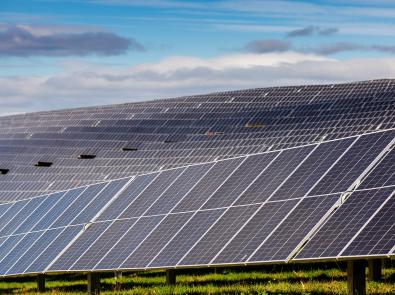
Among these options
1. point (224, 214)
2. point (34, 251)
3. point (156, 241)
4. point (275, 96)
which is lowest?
point (156, 241)

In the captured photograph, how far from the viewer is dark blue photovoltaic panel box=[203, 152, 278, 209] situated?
85.0 feet

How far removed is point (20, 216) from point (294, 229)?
61.2 ft

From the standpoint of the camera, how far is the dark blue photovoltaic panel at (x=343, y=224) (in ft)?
67.6

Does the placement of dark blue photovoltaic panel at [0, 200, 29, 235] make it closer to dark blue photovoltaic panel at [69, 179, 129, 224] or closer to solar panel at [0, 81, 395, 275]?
solar panel at [0, 81, 395, 275]

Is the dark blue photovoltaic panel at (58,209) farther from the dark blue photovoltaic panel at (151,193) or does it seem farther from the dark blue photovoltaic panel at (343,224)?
the dark blue photovoltaic panel at (343,224)

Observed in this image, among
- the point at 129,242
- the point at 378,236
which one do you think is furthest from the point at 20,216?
the point at 378,236

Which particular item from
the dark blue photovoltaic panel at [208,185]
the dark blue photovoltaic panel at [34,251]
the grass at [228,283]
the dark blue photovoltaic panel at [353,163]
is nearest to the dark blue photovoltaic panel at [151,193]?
the dark blue photovoltaic panel at [208,185]

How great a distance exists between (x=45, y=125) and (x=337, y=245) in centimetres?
5676

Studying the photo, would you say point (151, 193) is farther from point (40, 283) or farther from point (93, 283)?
point (40, 283)

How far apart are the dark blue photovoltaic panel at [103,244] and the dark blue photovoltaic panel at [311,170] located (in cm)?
544

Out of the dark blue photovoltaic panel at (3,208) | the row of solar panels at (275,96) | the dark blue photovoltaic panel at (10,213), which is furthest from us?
the row of solar panels at (275,96)

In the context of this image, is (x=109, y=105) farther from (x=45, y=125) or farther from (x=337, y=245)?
(x=337, y=245)

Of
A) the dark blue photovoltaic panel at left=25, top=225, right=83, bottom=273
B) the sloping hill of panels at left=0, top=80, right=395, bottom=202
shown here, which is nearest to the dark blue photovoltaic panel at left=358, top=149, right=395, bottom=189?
the dark blue photovoltaic panel at left=25, top=225, right=83, bottom=273

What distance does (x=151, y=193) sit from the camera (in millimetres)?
29781
